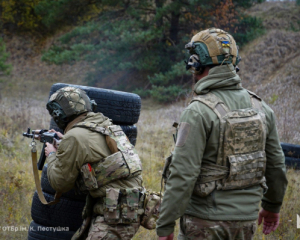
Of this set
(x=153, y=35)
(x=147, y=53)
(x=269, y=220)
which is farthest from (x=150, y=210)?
(x=147, y=53)

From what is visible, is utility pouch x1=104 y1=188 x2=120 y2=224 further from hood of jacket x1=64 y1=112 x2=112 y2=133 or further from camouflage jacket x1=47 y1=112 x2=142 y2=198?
hood of jacket x1=64 y1=112 x2=112 y2=133

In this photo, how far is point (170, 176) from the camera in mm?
2342

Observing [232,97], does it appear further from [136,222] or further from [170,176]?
[136,222]

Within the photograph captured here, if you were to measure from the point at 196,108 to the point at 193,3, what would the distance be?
1531 cm

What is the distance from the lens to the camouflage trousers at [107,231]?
10.3 feet

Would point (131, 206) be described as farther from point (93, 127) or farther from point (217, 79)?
point (217, 79)

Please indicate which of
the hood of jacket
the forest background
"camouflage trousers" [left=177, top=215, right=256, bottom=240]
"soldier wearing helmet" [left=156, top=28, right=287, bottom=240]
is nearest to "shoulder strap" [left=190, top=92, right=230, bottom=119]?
"soldier wearing helmet" [left=156, top=28, right=287, bottom=240]

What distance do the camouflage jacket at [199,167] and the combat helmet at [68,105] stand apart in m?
1.22

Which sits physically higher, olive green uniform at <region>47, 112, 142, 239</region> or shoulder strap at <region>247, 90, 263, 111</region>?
shoulder strap at <region>247, 90, 263, 111</region>

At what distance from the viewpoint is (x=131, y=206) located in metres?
3.22

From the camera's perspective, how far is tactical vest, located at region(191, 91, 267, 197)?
2406 mm

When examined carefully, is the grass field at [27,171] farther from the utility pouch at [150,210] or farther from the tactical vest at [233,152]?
the tactical vest at [233,152]

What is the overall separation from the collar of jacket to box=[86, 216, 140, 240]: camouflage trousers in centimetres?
143

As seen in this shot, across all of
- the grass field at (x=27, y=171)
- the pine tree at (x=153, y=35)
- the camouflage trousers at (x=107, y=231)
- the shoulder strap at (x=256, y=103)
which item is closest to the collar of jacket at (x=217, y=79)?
the shoulder strap at (x=256, y=103)
